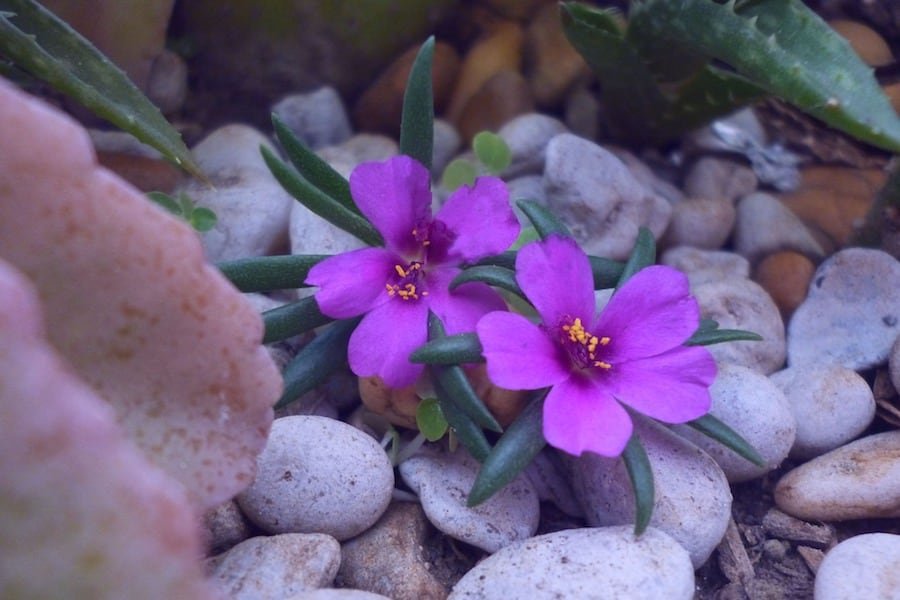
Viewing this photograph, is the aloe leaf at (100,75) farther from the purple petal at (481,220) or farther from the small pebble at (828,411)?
the small pebble at (828,411)

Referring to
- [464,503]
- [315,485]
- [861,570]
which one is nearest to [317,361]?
[315,485]

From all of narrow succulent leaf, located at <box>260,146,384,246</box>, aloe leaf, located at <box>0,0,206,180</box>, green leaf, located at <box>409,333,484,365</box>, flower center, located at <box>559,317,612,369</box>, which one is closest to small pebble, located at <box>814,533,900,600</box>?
flower center, located at <box>559,317,612,369</box>

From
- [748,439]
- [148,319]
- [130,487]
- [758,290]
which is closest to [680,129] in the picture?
[758,290]

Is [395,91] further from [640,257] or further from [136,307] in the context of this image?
[136,307]

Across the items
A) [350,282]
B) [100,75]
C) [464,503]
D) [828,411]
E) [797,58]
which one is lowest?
[464,503]

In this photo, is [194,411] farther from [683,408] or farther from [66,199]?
[683,408]

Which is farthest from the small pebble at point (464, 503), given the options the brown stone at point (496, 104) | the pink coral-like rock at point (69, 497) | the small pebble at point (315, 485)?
the brown stone at point (496, 104)
